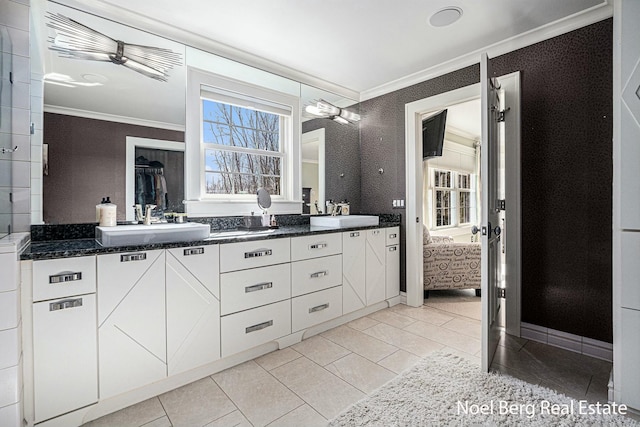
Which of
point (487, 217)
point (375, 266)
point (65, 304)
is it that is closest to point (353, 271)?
point (375, 266)

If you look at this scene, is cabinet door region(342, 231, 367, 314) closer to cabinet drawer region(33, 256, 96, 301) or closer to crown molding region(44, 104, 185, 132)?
crown molding region(44, 104, 185, 132)

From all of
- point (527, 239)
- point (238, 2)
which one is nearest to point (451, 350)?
point (527, 239)

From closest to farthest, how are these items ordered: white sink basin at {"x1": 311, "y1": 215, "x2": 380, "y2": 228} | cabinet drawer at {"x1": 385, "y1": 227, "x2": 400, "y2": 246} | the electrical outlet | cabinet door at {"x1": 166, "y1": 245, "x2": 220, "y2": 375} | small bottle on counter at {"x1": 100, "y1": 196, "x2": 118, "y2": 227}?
cabinet door at {"x1": 166, "y1": 245, "x2": 220, "y2": 375}, small bottle on counter at {"x1": 100, "y1": 196, "x2": 118, "y2": 227}, white sink basin at {"x1": 311, "y1": 215, "x2": 380, "y2": 228}, cabinet drawer at {"x1": 385, "y1": 227, "x2": 400, "y2": 246}, the electrical outlet

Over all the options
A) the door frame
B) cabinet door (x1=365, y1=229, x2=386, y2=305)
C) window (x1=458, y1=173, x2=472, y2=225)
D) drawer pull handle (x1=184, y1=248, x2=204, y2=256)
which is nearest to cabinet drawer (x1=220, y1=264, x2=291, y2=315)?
drawer pull handle (x1=184, y1=248, x2=204, y2=256)

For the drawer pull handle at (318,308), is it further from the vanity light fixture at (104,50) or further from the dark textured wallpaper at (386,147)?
the vanity light fixture at (104,50)

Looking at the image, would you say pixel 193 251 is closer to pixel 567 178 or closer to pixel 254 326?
pixel 254 326

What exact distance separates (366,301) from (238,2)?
2737 millimetres

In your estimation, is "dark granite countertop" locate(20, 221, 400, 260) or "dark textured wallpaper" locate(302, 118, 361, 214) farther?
"dark textured wallpaper" locate(302, 118, 361, 214)

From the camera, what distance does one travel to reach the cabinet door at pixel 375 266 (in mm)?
3156

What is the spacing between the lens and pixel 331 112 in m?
3.57

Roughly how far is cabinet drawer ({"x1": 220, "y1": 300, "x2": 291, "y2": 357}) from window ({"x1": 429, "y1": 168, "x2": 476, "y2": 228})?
4.15 meters

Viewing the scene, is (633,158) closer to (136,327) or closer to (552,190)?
(552,190)

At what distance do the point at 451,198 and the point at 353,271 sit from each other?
4.12 metres

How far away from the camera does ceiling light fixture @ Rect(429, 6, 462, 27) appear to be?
220cm
